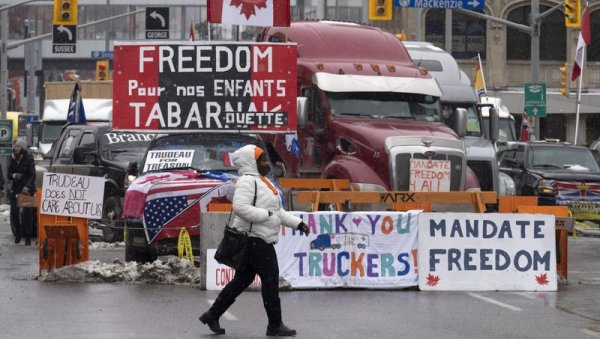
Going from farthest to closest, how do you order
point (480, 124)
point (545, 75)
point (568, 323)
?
point (545, 75) → point (480, 124) → point (568, 323)

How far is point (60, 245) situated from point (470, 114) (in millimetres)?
13630

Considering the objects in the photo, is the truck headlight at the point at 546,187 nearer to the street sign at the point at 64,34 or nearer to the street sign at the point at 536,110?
the street sign at the point at 536,110

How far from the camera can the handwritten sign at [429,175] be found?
21.4 meters

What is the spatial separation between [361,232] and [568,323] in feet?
12.2

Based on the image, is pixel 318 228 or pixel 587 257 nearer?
pixel 318 228

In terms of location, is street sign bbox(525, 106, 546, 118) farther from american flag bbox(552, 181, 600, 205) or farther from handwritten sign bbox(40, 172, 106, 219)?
handwritten sign bbox(40, 172, 106, 219)

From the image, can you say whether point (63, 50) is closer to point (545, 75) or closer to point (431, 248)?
point (431, 248)

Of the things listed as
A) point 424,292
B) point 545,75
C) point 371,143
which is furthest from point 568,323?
point 545,75

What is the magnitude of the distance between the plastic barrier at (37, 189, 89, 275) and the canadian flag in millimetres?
6477

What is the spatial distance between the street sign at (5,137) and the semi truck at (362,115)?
15.2 m

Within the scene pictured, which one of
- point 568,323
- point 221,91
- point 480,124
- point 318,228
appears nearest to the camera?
point 568,323

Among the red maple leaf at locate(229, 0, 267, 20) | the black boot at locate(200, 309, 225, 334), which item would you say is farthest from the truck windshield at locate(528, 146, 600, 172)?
the black boot at locate(200, 309, 225, 334)

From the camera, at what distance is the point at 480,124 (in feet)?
95.3

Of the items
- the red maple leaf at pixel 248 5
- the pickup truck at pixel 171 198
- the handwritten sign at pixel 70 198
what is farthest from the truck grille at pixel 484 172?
the handwritten sign at pixel 70 198
